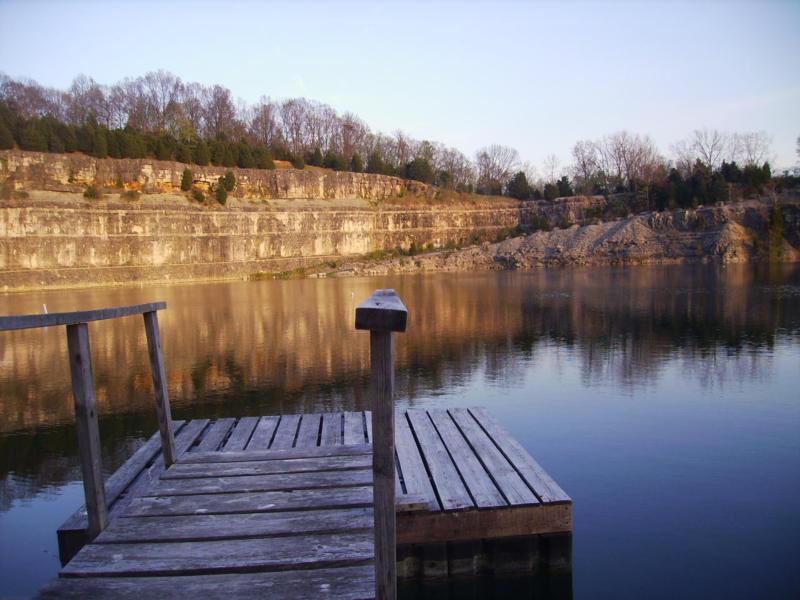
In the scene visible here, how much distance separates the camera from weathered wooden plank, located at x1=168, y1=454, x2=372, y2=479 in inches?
221

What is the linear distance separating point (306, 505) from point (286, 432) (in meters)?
2.83

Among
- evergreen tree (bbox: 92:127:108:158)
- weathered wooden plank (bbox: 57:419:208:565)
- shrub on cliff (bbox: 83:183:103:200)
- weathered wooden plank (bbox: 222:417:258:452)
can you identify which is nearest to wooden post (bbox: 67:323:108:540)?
weathered wooden plank (bbox: 57:419:208:565)

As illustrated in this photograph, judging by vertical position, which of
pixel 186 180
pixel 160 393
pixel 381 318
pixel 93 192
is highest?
pixel 186 180

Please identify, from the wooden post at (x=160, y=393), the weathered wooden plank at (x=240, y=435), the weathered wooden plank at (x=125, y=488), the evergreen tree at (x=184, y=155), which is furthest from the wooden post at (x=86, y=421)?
the evergreen tree at (x=184, y=155)

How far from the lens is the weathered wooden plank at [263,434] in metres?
6.94

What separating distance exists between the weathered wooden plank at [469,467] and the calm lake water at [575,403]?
775mm

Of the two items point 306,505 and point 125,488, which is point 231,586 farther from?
point 125,488

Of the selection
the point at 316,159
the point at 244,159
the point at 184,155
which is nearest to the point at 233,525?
the point at 184,155

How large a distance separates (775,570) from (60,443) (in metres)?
9.75

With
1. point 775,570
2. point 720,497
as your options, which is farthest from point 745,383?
point 775,570

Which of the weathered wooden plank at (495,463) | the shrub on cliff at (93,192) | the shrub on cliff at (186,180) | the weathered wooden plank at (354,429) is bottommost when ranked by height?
the weathered wooden plank at (495,463)

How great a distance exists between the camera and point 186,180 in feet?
207

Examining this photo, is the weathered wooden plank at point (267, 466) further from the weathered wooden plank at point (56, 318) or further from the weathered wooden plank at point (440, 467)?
the weathered wooden plank at point (56, 318)

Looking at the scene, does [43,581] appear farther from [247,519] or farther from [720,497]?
[720,497]
